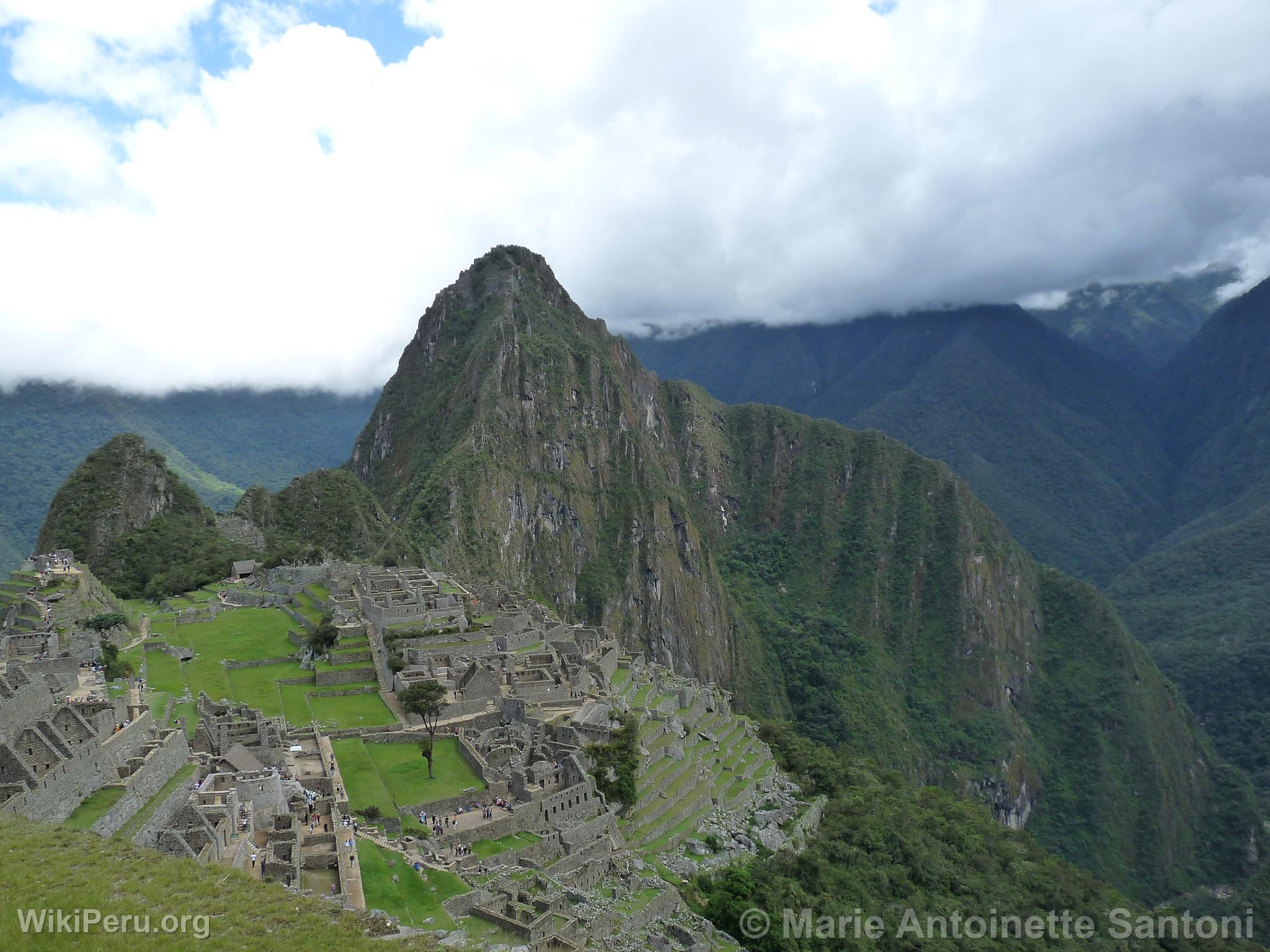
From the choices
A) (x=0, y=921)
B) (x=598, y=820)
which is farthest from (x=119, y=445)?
(x=0, y=921)

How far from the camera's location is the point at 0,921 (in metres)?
15.7

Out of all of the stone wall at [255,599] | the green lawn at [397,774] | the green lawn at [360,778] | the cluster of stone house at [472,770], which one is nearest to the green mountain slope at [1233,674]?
the cluster of stone house at [472,770]

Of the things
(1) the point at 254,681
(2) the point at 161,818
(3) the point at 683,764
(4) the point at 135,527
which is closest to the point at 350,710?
(1) the point at 254,681

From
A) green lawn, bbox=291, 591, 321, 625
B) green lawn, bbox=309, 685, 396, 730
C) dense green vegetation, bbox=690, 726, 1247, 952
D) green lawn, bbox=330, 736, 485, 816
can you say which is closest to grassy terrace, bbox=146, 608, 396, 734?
green lawn, bbox=309, 685, 396, 730

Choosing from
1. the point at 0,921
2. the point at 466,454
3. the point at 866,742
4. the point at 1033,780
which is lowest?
the point at 1033,780

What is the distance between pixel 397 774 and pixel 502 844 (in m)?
5.98

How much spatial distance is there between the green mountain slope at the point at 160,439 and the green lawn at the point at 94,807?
83.0 meters

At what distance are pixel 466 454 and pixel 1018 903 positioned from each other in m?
103

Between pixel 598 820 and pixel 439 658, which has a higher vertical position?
pixel 439 658

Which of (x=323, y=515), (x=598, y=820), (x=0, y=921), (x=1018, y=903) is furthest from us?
(x=323, y=515)

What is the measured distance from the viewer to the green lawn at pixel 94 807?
2062 cm

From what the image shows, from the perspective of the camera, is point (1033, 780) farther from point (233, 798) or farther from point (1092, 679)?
point (233, 798)

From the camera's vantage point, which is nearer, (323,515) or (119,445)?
(119,445)

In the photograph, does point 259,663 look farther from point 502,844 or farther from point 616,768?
point 502,844
